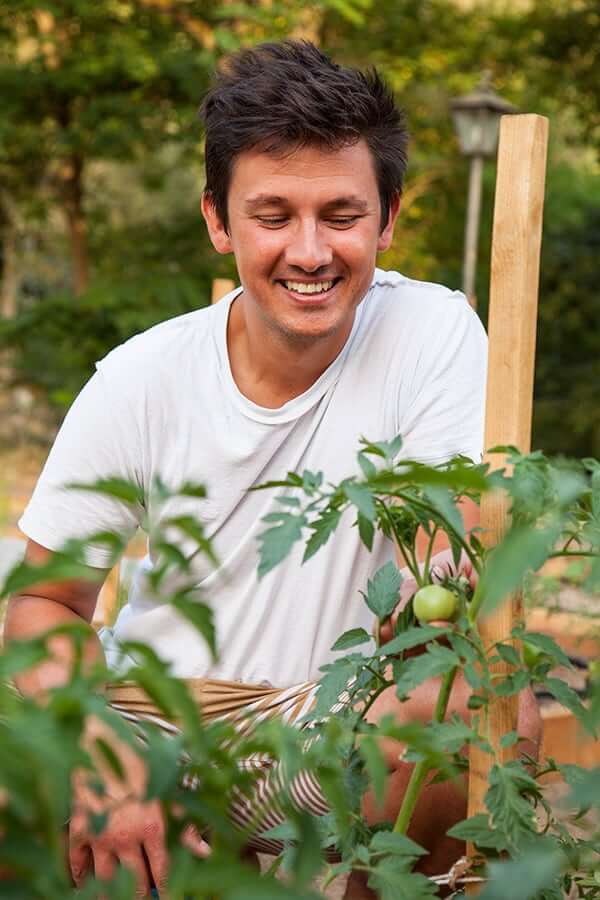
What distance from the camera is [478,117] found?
9.33 meters

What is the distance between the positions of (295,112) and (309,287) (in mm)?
277

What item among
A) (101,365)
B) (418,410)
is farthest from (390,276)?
(101,365)

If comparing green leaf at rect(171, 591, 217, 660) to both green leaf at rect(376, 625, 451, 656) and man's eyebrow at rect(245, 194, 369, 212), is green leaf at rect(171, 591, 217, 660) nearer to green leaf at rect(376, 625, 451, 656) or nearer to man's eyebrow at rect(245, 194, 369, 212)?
green leaf at rect(376, 625, 451, 656)

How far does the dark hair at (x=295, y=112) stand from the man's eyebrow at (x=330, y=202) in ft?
0.28

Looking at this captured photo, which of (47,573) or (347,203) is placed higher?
(347,203)

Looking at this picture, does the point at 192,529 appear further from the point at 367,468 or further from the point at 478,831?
the point at 478,831

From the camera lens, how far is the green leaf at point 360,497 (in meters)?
1.03

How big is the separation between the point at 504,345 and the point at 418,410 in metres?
0.71

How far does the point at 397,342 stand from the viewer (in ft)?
7.30

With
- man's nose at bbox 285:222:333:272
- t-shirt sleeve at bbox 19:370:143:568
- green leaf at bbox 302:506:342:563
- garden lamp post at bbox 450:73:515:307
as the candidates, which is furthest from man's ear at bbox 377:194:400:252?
garden lamp post at bbox 450:73:515:307

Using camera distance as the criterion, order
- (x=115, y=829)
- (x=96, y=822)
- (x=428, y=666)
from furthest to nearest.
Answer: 1. (x=115, y=829)
2. (x=428, y=666)
3. (x=96, y=822)

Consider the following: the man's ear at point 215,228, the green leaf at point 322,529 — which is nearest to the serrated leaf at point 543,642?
the green leaf at point 322,529

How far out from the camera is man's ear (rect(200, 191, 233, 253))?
7.64ft

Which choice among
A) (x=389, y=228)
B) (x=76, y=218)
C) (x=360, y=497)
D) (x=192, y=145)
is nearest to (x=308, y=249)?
(x=389, y=228)
